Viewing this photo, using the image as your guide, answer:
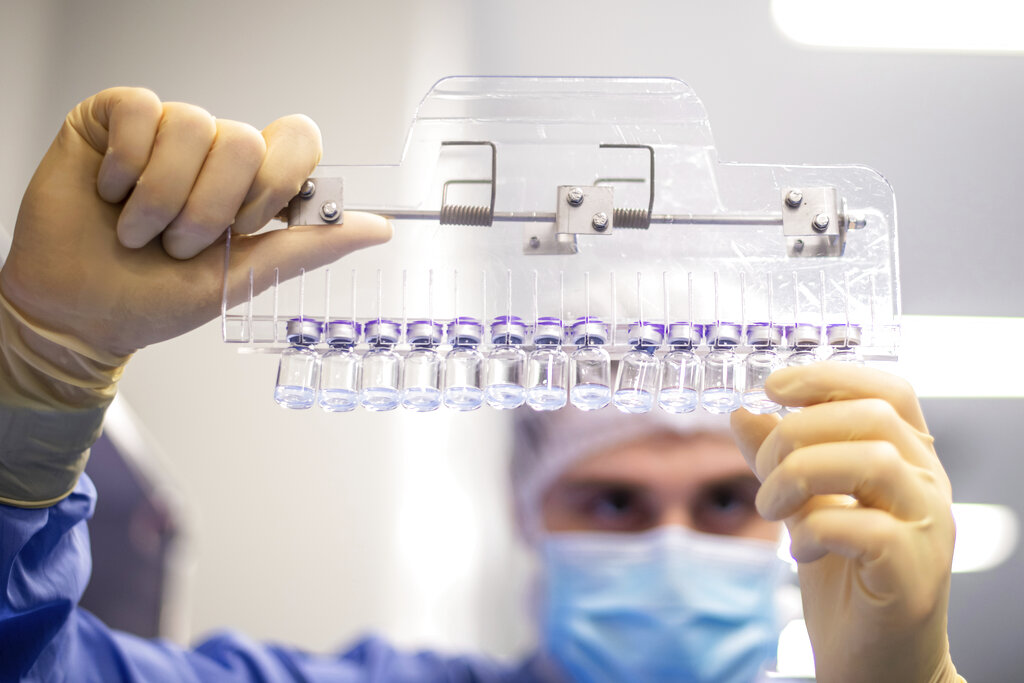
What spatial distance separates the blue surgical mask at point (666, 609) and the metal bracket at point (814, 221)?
1.18 meters

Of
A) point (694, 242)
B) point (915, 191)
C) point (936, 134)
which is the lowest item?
point (694, 242)

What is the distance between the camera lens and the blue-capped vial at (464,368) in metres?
1.06

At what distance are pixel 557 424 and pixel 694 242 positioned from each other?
3.71 feet

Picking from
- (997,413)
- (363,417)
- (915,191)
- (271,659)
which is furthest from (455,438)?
(997,413)

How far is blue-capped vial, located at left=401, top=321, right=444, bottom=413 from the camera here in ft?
3.51

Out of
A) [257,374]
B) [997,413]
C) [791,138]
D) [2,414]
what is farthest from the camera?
[997,413]

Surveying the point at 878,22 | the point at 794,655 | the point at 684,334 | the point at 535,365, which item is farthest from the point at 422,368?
the point at 794,655

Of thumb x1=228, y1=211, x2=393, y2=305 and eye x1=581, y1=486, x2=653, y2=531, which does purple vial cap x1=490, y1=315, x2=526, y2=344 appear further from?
eye x1=581, y1=486, x2=653, y2=531

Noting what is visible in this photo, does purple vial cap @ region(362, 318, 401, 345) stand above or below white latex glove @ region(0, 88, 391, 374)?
below

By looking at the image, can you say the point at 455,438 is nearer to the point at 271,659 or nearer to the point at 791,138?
the point at 271,659

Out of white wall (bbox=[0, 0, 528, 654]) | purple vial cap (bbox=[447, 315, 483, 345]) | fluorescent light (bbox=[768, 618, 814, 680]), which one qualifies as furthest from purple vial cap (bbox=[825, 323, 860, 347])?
fluorescent light (bbox=[768, 618, 814, 680])

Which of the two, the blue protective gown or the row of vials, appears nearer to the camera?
the row of vials

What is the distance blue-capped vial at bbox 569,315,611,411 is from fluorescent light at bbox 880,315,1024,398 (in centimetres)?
218

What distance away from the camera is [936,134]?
2709mm
